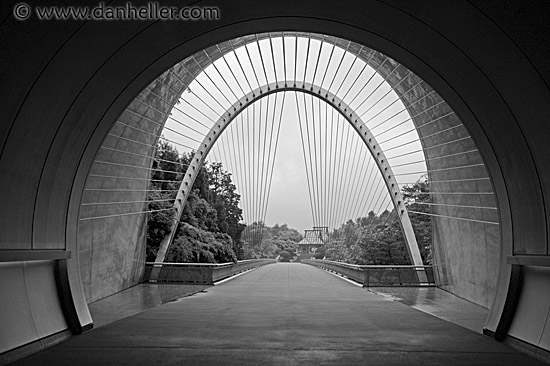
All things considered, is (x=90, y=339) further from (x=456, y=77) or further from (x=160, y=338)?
(x=456, y=77)

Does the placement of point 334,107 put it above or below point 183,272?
above

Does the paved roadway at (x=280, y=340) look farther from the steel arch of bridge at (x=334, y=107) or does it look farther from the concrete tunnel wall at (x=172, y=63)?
the steel arch of bridge at (x=334, y=107)

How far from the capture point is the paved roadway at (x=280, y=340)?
718cm

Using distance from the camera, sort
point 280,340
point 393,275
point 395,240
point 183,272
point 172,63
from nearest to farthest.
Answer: point 280,340 < point 172,63 < point 393,275 < point 183,272 < point 395,240

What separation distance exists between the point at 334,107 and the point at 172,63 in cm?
2243

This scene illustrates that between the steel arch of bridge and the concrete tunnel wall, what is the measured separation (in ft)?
56.2

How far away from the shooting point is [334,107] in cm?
3173

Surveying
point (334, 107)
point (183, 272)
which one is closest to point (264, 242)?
point (334, 107)

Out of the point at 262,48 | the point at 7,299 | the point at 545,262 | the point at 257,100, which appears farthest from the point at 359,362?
the point at 257,100

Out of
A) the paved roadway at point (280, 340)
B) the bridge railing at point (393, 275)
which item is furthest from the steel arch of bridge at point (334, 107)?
the paved roadway at point (280, 340)

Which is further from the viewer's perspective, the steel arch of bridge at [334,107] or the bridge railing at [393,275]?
the steel arch of bridge at [334,107]

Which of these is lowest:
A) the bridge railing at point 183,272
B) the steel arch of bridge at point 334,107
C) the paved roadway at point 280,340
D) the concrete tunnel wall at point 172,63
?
the paved roadway at point 280,340

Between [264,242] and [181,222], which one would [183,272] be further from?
[264,242]

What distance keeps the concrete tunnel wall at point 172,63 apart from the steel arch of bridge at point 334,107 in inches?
674
